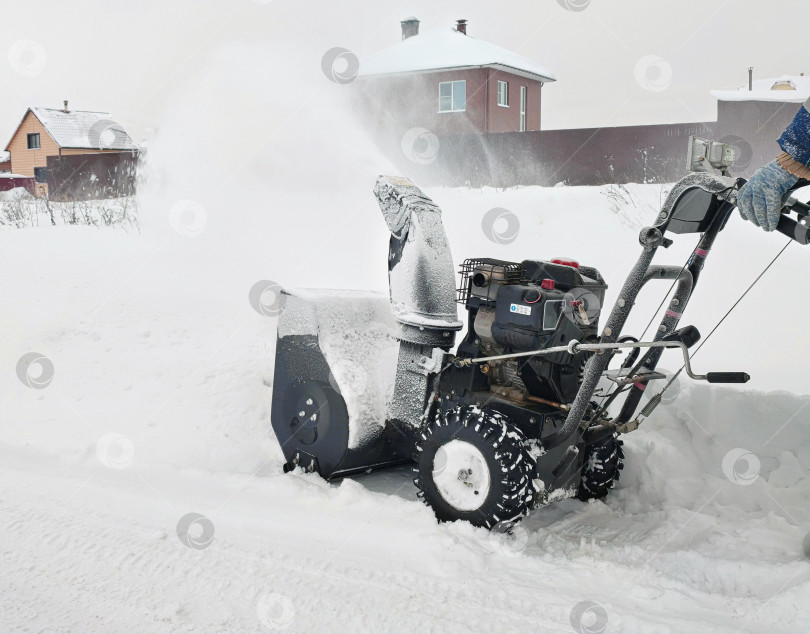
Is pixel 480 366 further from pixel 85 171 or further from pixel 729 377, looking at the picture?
pixel 85 171

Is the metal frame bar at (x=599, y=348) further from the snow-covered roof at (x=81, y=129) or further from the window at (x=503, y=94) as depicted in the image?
the snow-covered roof at (x=81, y=129)

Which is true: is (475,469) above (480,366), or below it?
below

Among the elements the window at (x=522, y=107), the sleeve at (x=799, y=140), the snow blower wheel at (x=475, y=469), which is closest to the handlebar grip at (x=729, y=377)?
the sleeve at (x=799, y=140)

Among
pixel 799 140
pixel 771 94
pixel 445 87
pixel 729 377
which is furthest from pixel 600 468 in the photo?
pixel 771 94

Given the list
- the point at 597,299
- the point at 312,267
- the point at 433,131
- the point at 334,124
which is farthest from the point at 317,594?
the point at 433,131

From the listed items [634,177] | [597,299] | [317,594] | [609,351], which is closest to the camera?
[317,594]

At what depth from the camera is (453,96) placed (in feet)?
95.0

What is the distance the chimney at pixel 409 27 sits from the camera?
110 ft

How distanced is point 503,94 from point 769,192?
2840 cm

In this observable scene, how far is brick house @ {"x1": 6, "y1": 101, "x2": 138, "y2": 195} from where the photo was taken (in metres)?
36.6

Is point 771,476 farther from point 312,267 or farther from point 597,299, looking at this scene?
point 312,267

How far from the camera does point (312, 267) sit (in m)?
8.88

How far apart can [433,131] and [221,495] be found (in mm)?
25972

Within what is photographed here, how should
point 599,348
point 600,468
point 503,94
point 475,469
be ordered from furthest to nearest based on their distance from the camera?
point 503,94 → point 600,468 → point 475,469 → point 599,348
